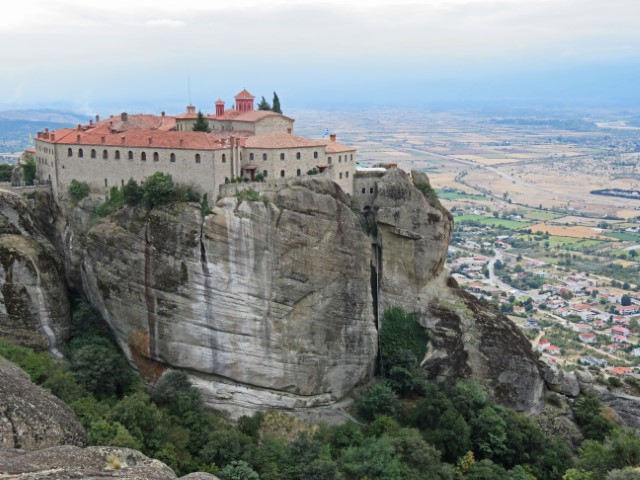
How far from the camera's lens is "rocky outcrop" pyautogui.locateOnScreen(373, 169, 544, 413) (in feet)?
174

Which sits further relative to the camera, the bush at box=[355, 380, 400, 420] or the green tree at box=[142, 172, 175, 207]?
the bush at box=[355, 380, 400, 420]

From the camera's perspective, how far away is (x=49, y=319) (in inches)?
1938

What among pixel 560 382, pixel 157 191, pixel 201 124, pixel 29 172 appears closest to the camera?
pixel 157 191

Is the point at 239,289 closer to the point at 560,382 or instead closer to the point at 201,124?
the point at 201,124

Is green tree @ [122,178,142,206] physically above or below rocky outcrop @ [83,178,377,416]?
above

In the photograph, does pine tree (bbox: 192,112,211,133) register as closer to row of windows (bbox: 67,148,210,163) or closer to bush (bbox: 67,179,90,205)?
row of windows (bbox: 67,148,210,163)

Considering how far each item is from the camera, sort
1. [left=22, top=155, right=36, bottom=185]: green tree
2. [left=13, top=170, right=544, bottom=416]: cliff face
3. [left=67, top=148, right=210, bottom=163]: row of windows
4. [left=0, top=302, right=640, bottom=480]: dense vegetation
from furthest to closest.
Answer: [left=22, top=155, right=36, bottom=185]: green tree → [left=67, top=148, right=210, bottom=163]: row of windows → [left=13, top=170, right=544, bottom=416]: cliff face → [left=0, top=302, right=640, bottom=480]: dense vegetation

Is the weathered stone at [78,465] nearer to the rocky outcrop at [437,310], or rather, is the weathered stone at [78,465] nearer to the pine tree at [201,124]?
the rocky outcrop at [437,310]

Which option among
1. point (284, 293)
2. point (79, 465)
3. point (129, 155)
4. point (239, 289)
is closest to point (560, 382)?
point (284, 293)

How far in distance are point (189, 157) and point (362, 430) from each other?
72.9 feet

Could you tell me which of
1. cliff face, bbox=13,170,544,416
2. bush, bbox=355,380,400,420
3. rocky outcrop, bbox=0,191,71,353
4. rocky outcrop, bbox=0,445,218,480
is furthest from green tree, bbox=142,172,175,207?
rocky outcrop, bbox=0,445,218,480

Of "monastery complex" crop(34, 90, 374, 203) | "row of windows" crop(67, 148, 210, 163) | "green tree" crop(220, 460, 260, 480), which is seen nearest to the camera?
"green tree" crop(220, 460, 260, 480)

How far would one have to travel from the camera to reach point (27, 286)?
1903 inches

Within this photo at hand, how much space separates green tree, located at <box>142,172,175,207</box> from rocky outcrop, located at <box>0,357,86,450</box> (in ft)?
85.0
